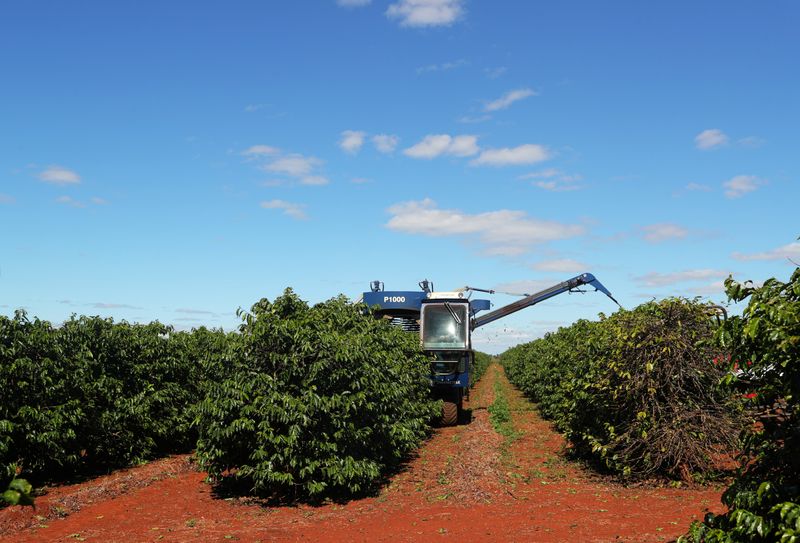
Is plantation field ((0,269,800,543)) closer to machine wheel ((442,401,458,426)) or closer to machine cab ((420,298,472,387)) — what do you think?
machine cab ((420,298,472,387))

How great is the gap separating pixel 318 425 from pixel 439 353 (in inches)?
305

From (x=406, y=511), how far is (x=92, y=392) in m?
6.66

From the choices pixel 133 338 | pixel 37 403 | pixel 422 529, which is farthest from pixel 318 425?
pixel 133 338

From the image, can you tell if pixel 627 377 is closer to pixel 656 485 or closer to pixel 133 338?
pixel 656 485

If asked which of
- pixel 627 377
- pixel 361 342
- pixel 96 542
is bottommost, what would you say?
pixel 96 542

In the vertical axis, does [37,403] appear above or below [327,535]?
above

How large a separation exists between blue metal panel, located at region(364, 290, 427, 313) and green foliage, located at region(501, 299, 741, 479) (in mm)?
7887

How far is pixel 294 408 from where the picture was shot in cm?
881

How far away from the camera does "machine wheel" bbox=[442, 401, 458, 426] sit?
681 inches

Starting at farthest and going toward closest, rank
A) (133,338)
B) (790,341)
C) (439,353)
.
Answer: (439,353)
(133,338)
(790,341)

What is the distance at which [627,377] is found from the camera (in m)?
10.1

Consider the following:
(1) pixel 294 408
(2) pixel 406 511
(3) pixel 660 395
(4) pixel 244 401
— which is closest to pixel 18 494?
(1) pixel 294 408

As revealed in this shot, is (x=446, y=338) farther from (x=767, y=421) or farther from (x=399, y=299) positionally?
(x=767, y=421)

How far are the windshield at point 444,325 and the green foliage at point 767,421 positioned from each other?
1147cm
